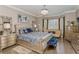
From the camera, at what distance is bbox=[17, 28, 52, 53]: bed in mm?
2234

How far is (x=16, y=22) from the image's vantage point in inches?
88.1

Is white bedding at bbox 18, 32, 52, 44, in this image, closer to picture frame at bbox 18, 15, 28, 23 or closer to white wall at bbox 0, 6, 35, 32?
white wall at bbox 0, 6, 35, 32

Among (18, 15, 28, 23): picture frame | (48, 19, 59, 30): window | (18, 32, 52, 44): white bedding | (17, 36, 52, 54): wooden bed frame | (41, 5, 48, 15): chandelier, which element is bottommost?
(17, 36, 52, 54): wooden bed frame

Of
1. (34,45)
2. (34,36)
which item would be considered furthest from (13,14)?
(34,45)

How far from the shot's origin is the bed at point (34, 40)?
2.23 m

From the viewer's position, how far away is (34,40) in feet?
7.46

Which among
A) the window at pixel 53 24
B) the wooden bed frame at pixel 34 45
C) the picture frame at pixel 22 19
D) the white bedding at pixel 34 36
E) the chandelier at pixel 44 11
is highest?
the chandelier at pixel 44 11

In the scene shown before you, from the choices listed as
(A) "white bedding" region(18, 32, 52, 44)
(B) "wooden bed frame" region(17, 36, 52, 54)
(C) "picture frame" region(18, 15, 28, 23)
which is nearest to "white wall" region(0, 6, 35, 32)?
(C) "picture frame" region(18, 15, 28, 23)

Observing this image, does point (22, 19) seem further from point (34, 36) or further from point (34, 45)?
point (34, 45)

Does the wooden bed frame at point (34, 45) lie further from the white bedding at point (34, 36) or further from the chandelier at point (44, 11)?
the chandelier at point (44, 11)

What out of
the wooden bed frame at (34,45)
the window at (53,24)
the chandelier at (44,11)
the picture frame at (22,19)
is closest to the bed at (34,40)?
the wooden bed frame at (34,45)

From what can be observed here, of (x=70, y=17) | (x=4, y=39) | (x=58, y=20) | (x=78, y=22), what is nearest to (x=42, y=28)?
(x=58, y=20)

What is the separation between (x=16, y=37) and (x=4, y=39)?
21.1 inches

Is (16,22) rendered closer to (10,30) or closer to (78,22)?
(10,30)
